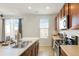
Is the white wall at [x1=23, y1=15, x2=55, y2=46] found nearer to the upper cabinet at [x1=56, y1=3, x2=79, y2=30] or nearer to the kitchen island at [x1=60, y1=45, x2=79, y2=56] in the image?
the upper cabinet at [x1=56, y1=3, x2=79, y2=30]

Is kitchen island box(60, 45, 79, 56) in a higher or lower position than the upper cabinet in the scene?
lower

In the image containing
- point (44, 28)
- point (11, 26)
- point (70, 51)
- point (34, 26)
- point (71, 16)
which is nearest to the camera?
point (70, 51)

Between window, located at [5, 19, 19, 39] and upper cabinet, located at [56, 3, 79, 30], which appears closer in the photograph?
upper cabinet, located at [56, 3, 79, 30]

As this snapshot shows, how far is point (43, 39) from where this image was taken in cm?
995

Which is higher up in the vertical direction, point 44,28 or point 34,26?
point 34,26

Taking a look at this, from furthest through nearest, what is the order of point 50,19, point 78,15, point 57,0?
point 50,19, point 78,15, point 57,0

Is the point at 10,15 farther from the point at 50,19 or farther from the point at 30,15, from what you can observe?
the point at 50,19

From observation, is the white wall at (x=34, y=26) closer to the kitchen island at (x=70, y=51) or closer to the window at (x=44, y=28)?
the window at (x=44, y=28)

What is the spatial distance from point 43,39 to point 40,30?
687 mm

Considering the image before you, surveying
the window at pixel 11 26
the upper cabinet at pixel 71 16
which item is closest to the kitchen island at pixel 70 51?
the upper cabinet at pixel 71 16

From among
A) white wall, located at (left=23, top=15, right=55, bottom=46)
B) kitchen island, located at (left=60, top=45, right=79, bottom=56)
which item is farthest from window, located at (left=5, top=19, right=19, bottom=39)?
kitchen island, located at (left=60, top=45, right=79, bottom=56)

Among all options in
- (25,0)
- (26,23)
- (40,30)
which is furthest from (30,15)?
(25,0)

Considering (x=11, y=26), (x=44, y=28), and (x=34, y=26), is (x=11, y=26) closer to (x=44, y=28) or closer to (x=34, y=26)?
(x=34, y=26)

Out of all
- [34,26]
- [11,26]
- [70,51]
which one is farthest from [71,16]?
[11,26]
